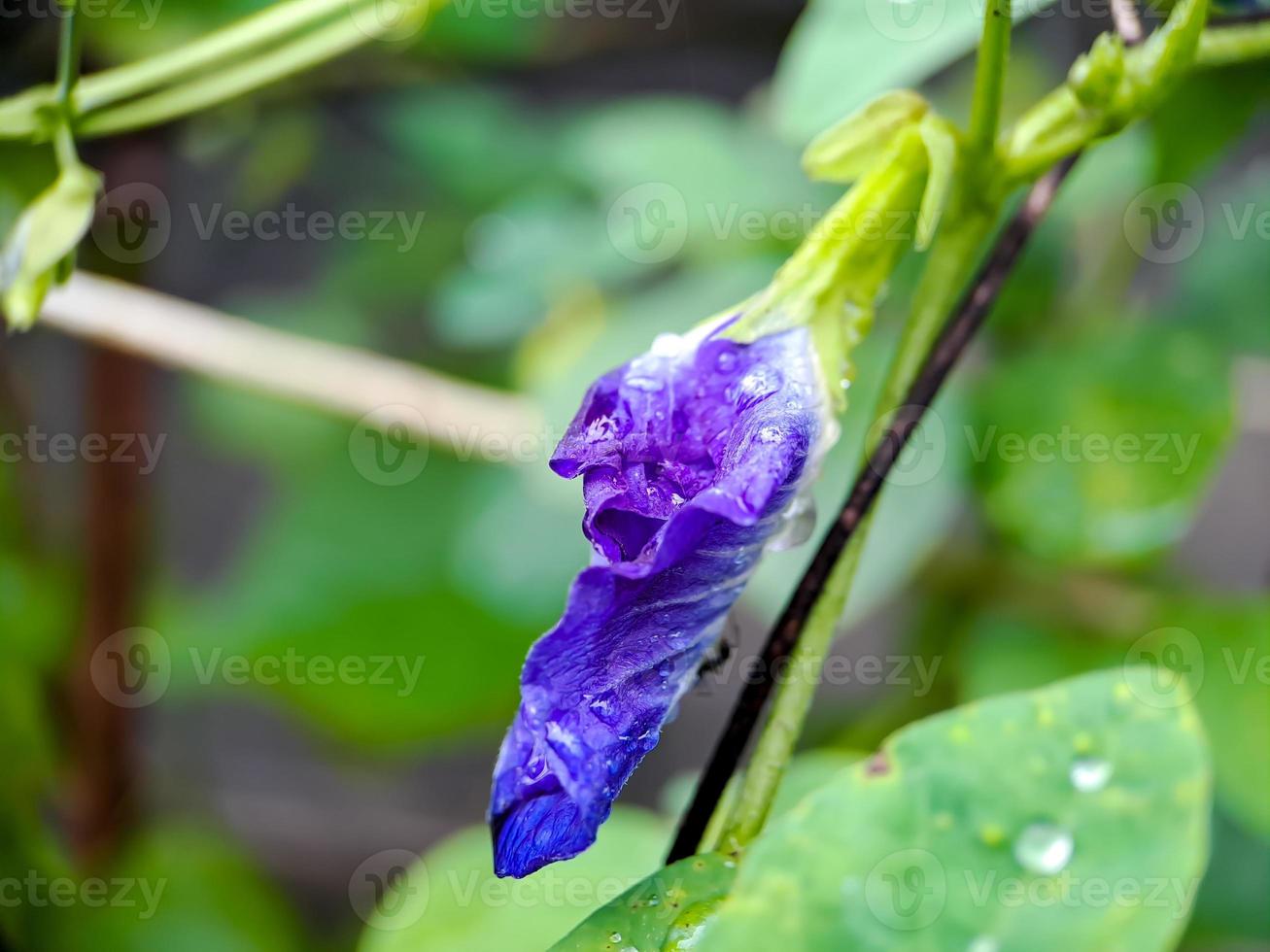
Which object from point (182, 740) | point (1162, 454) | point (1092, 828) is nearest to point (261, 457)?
point (182, 740)

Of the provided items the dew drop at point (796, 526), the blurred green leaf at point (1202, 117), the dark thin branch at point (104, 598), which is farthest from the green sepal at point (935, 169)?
the dark thin branch at point (104, 598)

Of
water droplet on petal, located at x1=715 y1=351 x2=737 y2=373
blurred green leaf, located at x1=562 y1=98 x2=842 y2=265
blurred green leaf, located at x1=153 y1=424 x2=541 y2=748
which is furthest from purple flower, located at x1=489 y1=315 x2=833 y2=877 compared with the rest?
blurred green leaf, located at x1=153 y1=424 x2=541 y2=748

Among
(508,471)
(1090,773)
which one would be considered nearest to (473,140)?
(508,471)

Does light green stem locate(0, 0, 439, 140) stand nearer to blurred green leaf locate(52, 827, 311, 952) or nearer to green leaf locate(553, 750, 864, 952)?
green leaf locate(553, 750, 864, 952)

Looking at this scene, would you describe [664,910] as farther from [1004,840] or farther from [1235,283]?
[1235,283]

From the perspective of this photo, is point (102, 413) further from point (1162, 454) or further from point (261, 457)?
point (1162, 454)

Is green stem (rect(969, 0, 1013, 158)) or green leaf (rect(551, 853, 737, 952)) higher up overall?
green stem (rect(969, 0, 1013, 158))

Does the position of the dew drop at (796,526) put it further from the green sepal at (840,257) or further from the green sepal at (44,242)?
the green sepal at (44,242)

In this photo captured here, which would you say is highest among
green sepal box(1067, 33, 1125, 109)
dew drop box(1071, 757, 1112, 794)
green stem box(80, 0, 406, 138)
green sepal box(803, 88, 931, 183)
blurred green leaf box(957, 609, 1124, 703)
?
green stem box(80, 0, 406, 138)
